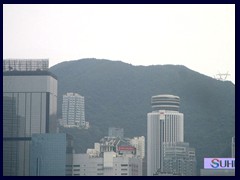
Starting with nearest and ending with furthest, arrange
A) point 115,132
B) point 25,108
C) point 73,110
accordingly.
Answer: point 25,108
point 115,132
point 73,110

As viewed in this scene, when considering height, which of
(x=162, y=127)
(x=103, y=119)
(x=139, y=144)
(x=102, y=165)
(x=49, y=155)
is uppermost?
(x=103, y=119)

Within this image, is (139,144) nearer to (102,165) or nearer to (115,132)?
(115,132)

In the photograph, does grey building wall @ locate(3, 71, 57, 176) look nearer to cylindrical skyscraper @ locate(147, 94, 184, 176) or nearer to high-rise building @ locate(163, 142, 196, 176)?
high-rise building @ locate(163, 142, 196, 176)

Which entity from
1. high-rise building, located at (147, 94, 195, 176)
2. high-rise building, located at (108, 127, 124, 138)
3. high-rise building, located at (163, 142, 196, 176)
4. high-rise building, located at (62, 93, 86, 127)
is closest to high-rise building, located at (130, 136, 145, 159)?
high-rise building, located at (147, 94, 195, 176)

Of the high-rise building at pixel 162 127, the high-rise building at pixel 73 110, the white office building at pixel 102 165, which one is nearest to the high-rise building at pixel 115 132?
the high-rise building at pixel 162 127

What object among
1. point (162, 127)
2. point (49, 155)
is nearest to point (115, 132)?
point (162, 127)

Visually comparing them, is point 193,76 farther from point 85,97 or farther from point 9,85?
point 9,85
